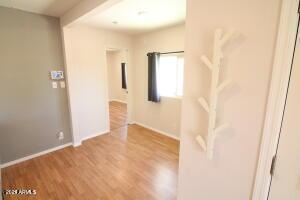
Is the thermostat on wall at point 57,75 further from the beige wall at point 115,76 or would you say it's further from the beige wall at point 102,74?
the beige wall at point 115,76

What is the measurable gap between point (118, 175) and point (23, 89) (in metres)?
2.09

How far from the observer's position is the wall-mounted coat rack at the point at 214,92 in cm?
86

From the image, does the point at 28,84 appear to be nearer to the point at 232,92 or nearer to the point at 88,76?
the point at 88,76

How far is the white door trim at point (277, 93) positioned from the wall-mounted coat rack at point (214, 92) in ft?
0.66

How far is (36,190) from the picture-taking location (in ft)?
6.59

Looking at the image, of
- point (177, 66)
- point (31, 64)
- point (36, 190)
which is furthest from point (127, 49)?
point (36, 190)

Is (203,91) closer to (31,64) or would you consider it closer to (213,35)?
(213,35)

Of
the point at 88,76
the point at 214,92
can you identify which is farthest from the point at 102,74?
the point at 214,92

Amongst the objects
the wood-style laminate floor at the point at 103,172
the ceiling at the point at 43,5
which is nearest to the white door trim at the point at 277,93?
the wood-style laminate floor at the point at 103,172

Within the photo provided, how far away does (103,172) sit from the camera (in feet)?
7.77

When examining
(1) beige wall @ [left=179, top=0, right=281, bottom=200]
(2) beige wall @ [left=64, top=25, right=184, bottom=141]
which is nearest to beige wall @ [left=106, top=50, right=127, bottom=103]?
(2) beige wall @ [left=64, top=25, right=184, bottom=141]

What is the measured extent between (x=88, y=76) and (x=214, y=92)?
9.87 feet

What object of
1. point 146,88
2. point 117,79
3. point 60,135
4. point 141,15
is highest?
point 141,15

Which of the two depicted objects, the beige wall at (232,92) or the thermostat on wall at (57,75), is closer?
the beige wall at (232,92)
